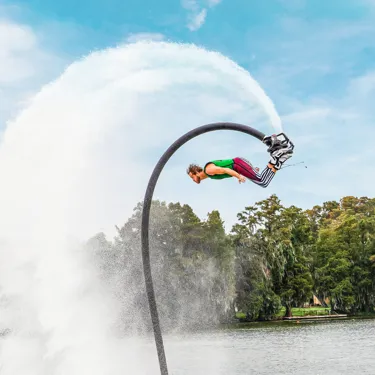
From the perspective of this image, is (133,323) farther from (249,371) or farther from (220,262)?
(249,371)

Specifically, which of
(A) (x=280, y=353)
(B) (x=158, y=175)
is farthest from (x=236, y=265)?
(B) (x=158, y=175)

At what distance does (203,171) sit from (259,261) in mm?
56553

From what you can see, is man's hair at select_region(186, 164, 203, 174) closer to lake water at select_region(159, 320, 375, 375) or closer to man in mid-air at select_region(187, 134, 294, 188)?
man in mid-air at select_region(187, 134, 294, 188)

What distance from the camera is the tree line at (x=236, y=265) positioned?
58.7 m

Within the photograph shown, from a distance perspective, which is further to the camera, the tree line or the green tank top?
the tree line

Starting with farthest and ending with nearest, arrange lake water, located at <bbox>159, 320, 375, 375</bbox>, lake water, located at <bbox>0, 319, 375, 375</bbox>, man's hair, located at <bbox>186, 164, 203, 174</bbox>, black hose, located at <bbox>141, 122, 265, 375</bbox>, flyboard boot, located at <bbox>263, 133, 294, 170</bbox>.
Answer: lake water, located at <bbox>159, 320, 375, 375</bbox>, lake water, located at <bbox>0, 319, 375, 375</bbox>, man's hair, located at <bbox>186, 164, 203, 174</bbox>, black hose, located at <bbox>141, 122, 265, 375</bbox>, flyboard boot, located at <bbox>263, 133, 294, 170</bbox>

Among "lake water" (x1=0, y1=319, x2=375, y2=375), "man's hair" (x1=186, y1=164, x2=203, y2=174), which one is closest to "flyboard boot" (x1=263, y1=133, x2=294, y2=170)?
"man's hair" (x1=186, y1=164, x2=203, y2=174)

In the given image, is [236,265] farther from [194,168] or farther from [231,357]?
[194,168]

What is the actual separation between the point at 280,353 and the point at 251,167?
27879mm

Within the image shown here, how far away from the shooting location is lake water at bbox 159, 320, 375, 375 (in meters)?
29.8

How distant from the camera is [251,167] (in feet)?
35.3

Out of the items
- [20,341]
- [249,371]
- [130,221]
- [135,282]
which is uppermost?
[130,221]

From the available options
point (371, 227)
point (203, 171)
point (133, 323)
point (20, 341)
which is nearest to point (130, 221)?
point (133, 323)

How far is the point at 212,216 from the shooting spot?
67688 millimetres
